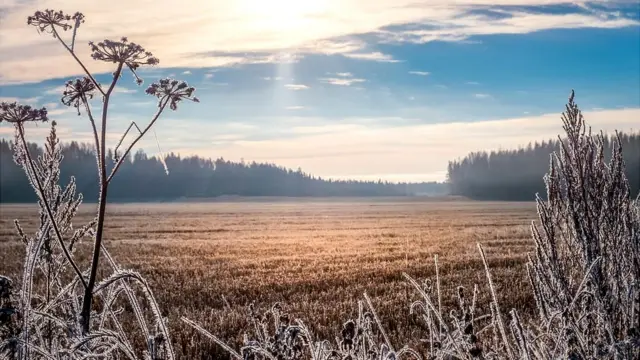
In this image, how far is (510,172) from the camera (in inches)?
6663

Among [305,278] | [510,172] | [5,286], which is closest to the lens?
[5,286]

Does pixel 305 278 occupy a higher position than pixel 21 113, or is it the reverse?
pixel 21 113

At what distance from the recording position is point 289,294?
14195 mm

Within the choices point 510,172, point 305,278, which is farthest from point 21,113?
point 510,172

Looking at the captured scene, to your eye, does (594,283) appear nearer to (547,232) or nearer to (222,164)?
(547,232)

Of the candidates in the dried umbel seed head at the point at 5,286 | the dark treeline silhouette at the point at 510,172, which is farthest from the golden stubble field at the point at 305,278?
the dark treeline silhouette at the point at 510,172

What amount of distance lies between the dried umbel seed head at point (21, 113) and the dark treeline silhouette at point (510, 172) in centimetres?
13434

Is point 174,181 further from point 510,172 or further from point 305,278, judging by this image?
point 305,278

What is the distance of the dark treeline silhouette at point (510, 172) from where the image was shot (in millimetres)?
142125

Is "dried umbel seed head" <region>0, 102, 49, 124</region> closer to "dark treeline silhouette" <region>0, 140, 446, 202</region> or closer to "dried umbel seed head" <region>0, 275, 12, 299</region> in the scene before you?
"dried umbel seed head" <region>0, 275, 12, 299</region>

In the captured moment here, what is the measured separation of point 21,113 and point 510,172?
6843 inches

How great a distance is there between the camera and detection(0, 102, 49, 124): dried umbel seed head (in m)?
2.48

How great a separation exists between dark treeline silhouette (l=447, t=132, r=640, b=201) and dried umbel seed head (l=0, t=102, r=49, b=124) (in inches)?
5289

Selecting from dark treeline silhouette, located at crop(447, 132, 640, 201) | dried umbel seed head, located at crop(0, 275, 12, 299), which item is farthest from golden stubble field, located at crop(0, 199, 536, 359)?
dark treeline silhouette, located at crop(447, 132, 640, 201)
